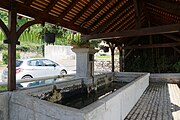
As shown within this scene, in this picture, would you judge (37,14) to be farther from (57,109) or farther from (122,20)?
(122,20)

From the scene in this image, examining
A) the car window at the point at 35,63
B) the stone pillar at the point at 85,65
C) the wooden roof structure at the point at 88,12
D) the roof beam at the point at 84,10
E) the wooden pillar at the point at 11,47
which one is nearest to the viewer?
the wooden pillar at the point at 11,47

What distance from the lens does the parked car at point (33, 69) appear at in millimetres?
7279

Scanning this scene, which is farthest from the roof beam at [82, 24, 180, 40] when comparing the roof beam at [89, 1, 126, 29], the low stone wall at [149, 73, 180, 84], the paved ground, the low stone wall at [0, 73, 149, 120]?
the low stone wall at [149, 73, 180, 84]

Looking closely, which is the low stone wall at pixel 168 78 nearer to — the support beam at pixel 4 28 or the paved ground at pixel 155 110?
the paved ground at pixel 155 110

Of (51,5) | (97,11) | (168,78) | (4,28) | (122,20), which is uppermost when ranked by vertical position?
(122,20)

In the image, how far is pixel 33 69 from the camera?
7.73 metres

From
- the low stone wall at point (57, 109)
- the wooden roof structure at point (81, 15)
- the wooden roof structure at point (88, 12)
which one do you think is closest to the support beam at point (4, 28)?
the wooden roof structure at point (81, 15)

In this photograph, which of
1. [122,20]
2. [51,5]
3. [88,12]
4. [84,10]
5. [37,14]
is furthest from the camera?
[122,20]

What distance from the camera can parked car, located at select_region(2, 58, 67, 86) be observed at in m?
7.28

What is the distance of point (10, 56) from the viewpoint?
3244mm

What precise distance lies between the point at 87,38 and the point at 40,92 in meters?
3.40

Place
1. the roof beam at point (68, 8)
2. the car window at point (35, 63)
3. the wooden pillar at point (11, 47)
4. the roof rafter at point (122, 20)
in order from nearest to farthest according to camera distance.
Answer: the wooden pillar at point (11, 47) → the roof beam at point (68, 8) → the car window at point (35, 63) → the roof rafter at point (122, 20)

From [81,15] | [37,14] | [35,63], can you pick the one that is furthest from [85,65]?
[35,63]

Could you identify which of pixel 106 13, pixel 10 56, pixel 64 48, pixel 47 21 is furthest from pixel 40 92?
pixel 64 48
